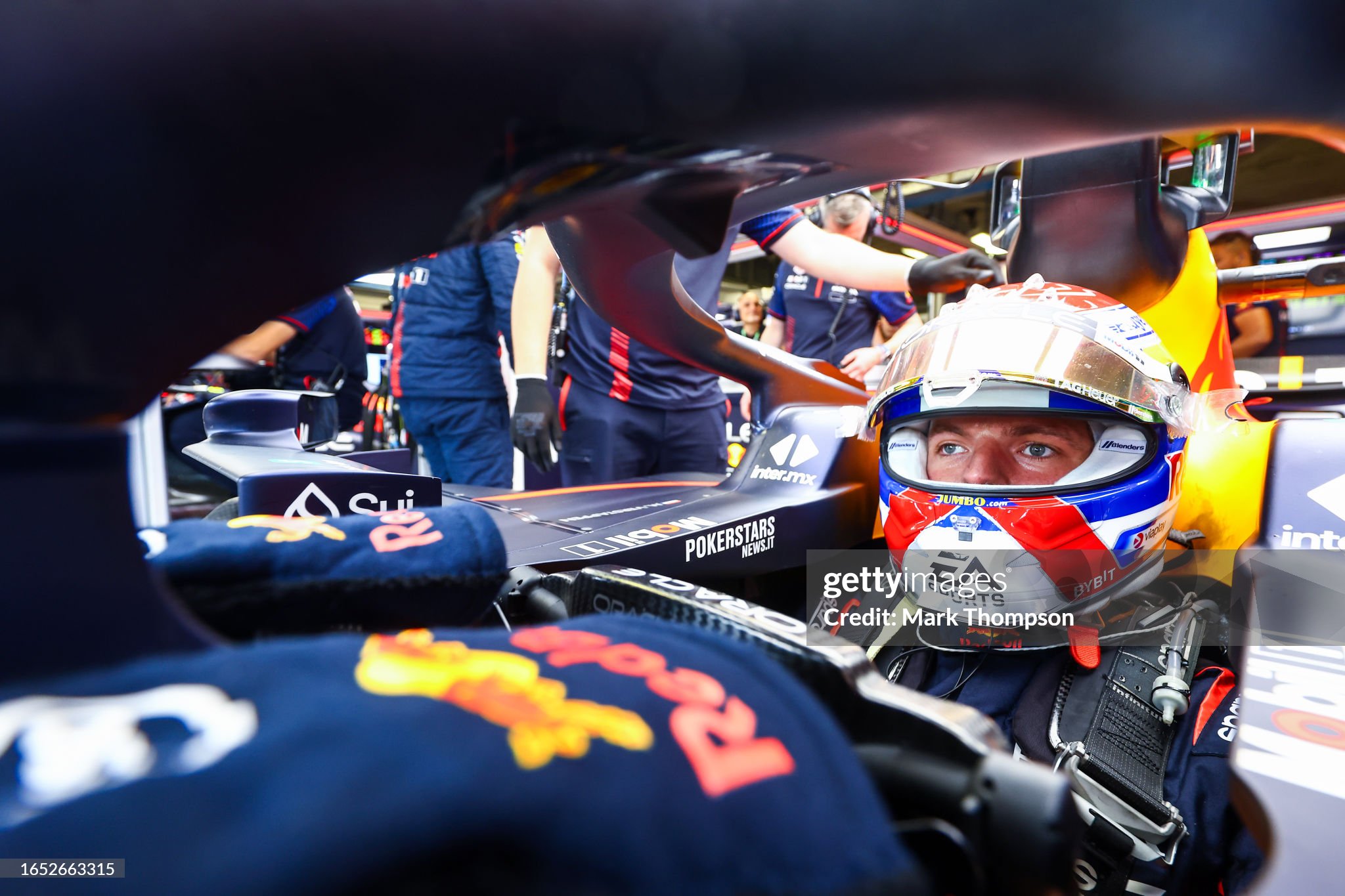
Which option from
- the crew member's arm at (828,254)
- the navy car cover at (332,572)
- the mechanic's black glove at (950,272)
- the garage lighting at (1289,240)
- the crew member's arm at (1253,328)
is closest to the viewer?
the navy car cover at (332,572)

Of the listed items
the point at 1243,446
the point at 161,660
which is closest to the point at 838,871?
the point at 161,660

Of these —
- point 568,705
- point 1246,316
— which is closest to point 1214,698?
point 568,705

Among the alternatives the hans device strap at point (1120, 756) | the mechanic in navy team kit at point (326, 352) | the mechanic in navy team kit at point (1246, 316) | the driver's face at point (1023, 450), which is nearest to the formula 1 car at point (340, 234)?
the hans device strap at point (1120, 756)

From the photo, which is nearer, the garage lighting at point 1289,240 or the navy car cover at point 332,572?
the navy car cover at point 332,572

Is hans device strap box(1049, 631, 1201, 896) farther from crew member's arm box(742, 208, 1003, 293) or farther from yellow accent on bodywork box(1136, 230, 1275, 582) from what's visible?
crew member's arm box(742, 208, 1003, 293)

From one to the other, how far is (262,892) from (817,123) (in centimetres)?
24

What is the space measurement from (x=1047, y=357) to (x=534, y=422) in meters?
1.03

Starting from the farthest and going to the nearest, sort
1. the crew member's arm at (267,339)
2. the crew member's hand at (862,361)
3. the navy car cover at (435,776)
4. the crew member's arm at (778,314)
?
the crew member's arm at (778,314) < the crew member's hand at (862,361) < the crew member's arm at (267,339) < the navy car cover at (435,776)

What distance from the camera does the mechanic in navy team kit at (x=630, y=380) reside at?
5.72 ft

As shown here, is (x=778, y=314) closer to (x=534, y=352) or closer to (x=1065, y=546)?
(x=534, y=352)

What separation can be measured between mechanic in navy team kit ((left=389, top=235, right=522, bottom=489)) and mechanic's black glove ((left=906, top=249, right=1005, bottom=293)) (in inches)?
48.9

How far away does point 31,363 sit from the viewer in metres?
0.20

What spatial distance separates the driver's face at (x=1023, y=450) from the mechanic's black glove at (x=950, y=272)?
0.88ft

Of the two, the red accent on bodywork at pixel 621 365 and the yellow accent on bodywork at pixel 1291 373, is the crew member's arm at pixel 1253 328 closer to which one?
the yellow accent on bodywork at pixel 1291 373
